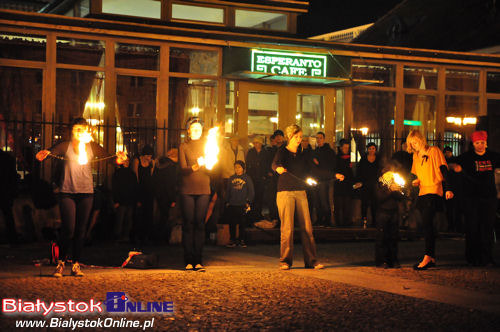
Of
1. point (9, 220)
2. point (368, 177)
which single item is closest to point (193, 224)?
point (9, 220)

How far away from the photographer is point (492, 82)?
2083 cm

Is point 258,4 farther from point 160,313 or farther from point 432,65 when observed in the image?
point 160,313

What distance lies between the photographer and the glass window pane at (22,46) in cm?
1591

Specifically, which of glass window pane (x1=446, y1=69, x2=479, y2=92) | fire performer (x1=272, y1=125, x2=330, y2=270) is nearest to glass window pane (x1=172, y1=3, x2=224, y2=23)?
glass window pane (x1=446, y1=69, x2=479, y2=92)

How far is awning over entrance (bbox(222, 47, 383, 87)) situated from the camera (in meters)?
17.2

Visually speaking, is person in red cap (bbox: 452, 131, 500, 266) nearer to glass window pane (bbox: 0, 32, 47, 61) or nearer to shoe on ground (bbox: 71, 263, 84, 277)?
shoe on ground (bbox: 71, 263, 84, 277)

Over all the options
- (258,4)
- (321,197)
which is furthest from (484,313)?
(258,4)

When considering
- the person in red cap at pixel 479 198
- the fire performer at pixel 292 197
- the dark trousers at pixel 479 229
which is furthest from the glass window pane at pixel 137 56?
the dark trousers at pixel 479 229

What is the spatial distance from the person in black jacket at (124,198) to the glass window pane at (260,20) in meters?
7.37

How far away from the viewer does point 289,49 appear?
17.8 metres

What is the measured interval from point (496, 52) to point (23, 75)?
15.5 m

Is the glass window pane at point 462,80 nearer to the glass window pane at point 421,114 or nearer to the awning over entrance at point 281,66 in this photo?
the glass window pane at point 421,114

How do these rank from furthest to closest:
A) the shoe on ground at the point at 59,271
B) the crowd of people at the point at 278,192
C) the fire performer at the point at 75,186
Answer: the crowd of people at the point at 278,192, the fire performer at the point at 75,186, the shoe on ground at the point at 59,271

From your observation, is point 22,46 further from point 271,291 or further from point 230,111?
point 271,291
